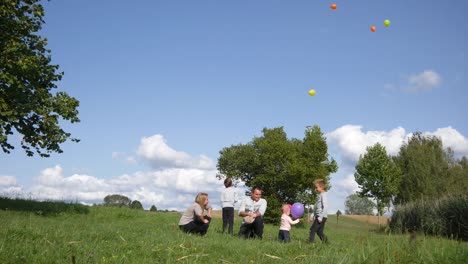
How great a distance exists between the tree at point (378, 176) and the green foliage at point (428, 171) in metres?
3.44

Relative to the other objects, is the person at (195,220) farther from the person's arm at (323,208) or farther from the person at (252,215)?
the person's arm at (323,208)

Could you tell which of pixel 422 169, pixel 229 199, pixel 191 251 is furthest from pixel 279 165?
pixel 191 251

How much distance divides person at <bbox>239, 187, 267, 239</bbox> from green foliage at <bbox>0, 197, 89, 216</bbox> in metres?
12.1

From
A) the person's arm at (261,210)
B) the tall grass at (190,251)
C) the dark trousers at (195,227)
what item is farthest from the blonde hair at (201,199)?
the tall grass at (190,251)

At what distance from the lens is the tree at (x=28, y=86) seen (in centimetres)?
1936

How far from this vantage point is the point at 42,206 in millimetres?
23172

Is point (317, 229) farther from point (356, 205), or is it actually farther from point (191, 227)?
point (356, 205)

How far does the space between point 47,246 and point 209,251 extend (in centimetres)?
267

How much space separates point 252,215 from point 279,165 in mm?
37809

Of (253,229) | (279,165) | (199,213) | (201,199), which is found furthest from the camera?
(279,165)

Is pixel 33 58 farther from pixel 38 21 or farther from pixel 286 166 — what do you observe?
pixel 286 166

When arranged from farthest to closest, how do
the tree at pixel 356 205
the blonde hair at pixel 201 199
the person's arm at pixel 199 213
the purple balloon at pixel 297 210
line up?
1. the tree at pixel 356 205
2. the purple balloon at pixel 297 210
3. the blonde hair at pixel 201 199
4. the person's arm at pixel 199 213

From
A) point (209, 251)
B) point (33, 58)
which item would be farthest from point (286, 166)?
point (209, 251)

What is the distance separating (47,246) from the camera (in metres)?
6.83
